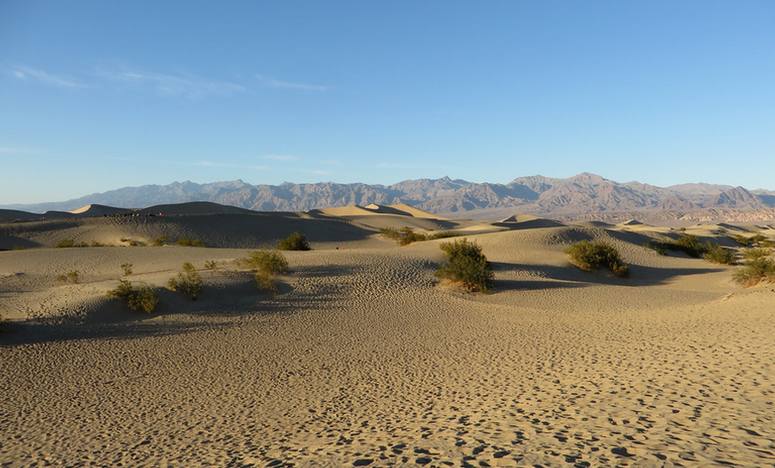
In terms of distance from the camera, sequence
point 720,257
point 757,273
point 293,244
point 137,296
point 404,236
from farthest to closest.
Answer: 1. point 404,236
2. point 293,244
3. point 720,257
4. point 757,273
5. point 137,296

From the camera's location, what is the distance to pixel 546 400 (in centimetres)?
800

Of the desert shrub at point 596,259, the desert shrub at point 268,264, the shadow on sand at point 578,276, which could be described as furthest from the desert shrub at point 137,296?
the desert shrub at point 596,259

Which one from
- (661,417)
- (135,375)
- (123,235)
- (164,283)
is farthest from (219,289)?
(123,235)

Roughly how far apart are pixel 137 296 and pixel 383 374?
9908 mm

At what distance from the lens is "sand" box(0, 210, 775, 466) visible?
634cm

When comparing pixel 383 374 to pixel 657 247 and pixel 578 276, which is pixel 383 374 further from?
pixel 657 247

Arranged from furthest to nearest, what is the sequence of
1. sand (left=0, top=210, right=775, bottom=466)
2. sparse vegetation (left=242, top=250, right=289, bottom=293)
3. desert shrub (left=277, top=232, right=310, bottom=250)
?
1. desert shrub (left=277, top=232, right=310, bottom=250)
2. sparse vegetation (left=242, top=250, right=289, bottom=293)
3. sand (left=0, top=210, right=775, bottom=466)

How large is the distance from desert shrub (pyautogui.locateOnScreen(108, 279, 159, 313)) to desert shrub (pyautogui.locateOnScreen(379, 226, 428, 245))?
2351cm

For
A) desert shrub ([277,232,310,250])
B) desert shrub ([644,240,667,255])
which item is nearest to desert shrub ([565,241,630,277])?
desert shrub ([644,240,667,255])

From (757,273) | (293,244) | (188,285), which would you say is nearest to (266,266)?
(188,285)

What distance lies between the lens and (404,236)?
143ft

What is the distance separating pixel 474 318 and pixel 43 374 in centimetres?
1169

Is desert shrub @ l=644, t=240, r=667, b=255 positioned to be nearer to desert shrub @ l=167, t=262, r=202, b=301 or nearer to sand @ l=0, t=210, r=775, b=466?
sand @ l=0, t=210, r=775, b=466

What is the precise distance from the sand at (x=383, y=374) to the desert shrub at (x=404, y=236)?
1688 centimetres
